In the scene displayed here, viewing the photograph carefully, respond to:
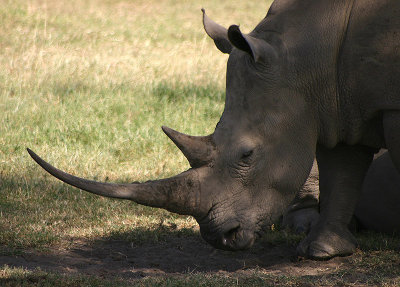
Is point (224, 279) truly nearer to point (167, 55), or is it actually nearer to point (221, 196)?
point (221, 196)

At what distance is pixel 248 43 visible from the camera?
4648mm

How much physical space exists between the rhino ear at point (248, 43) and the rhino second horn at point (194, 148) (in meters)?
0.60

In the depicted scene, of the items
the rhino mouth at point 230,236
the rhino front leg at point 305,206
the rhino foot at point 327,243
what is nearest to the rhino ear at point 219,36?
the rhino mouth at point 230,236

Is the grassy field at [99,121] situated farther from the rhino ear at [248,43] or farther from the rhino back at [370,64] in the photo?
the rhino ear at [248,43]

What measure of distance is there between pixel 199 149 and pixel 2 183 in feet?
9.80

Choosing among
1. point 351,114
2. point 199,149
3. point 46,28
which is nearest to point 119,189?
point 199,149

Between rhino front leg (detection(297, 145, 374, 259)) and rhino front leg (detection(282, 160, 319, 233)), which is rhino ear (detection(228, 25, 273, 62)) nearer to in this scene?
rhino front leg (detection(297, 145, 374, 259))

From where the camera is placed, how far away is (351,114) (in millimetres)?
5031

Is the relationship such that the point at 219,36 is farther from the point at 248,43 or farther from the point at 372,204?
the point at 372,204

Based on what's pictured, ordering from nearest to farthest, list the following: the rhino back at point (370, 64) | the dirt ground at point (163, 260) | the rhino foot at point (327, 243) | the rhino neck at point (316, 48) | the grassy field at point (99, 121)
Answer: the rhino back at point (370, 64), the rhino neck at point (316, 48), the dirt ground at point (163, 260), the rhino foot at point (327, 243), the grassy field at point (99, 121)

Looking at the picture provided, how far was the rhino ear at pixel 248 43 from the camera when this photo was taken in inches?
182

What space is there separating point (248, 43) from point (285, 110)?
52cm

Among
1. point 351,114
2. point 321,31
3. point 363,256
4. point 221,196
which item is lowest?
point 363,256

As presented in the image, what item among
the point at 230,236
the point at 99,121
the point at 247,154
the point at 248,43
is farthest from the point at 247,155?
the point at 99,121
